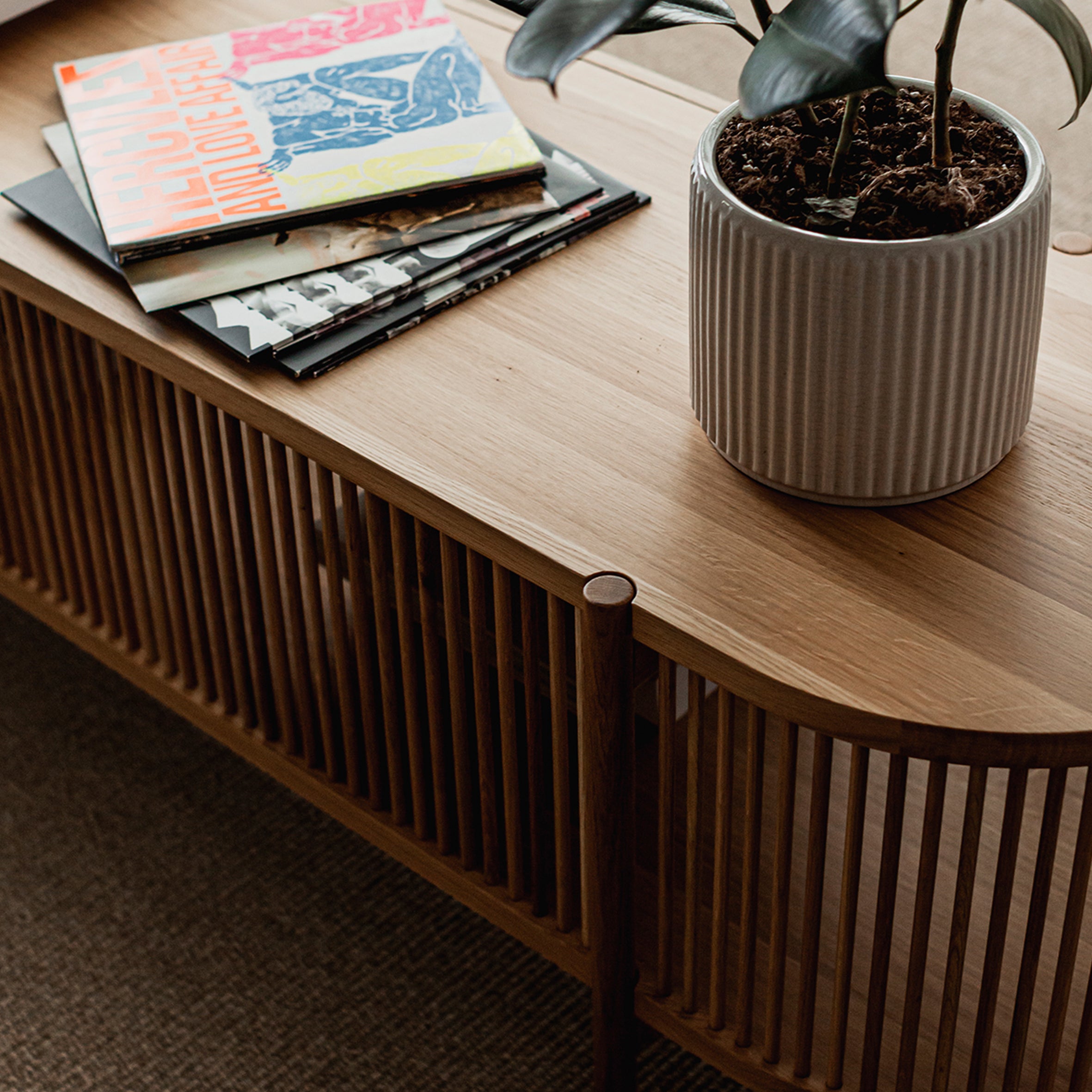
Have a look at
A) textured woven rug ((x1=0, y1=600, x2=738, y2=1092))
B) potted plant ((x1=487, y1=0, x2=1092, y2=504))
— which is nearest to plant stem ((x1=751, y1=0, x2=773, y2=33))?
potted plant ((x1=487, y1=0, x2=1092, y2=504))

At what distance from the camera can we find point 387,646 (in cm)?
96

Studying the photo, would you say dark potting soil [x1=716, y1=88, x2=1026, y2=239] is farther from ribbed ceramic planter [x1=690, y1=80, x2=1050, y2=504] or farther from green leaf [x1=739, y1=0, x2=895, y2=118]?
green leaf [x1=739, y1=0, x2=895, y2=118]

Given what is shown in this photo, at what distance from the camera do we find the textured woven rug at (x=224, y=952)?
1.11 m

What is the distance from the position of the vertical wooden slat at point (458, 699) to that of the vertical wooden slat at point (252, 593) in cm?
16

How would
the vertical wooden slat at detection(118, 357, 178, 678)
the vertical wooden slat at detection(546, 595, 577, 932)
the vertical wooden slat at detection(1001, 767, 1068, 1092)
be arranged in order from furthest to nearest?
the vertical wooden slat at detection(118, 357, 178, 678), the vertical wooden slat at detection(546, 595, 577, 932), the vertical wooden slat at detection(1001, 767, 1068, 1092)

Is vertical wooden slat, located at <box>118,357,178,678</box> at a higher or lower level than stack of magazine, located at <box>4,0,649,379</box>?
lower

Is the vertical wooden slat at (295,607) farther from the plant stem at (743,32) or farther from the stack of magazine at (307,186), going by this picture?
the plant stem at (743,32)

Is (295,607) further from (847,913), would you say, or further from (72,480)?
(847,913)

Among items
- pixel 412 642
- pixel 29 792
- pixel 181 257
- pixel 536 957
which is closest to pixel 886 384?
pixel 412 642

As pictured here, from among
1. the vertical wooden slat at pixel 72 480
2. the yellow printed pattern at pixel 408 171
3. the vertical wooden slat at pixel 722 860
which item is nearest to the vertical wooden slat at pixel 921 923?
the vertical wooden slat at pixel 722 860

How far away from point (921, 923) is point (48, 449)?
2.50ft

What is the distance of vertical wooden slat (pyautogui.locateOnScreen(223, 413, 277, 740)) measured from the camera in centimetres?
98

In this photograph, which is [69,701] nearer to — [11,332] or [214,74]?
[11,332]

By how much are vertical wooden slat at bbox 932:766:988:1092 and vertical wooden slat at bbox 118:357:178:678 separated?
2.06ft
